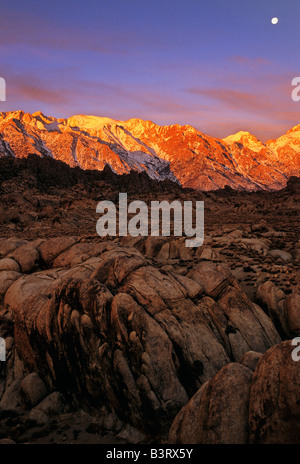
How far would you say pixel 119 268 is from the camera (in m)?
18.8

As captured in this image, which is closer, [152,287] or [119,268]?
[152,287]

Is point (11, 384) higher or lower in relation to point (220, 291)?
lower

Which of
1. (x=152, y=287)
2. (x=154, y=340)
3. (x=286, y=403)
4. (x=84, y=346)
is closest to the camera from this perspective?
(x=286, y=403)

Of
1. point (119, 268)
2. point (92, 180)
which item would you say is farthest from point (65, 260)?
point (92, 180)

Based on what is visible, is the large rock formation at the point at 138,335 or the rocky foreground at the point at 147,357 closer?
the rocky foreground at the point at 147,357

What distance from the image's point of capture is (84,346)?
15.8m

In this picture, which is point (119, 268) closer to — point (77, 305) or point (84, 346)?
point (77, 305)

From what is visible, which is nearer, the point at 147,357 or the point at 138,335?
the point at 147,357

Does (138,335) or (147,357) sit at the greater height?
(138,335)

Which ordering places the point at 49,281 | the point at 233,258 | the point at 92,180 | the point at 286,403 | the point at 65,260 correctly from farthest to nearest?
the point at 92,180 < the point at 233,258 < the point at 65,260 < the point at 49,281 < the point at 286,403

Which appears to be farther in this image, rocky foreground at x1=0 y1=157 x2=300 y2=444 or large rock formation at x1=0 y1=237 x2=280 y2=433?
large rock formation at x1=0 y1=237 x2=280 y2=433

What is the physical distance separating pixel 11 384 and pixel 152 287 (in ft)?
33.5
